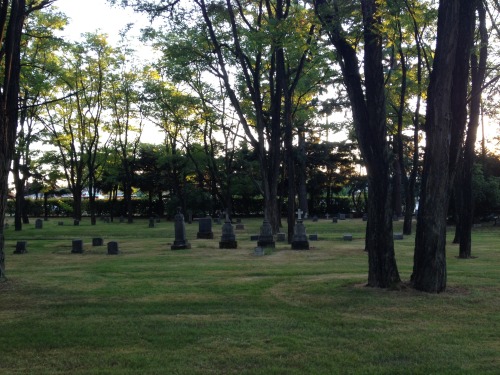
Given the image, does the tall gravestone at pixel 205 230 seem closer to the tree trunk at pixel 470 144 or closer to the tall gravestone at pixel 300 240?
the tall gravestone at pixel 300 240

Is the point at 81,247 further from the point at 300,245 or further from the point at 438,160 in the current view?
the point at 438,160

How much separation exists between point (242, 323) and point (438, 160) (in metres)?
4.68

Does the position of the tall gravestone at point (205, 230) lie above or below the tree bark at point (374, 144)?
below

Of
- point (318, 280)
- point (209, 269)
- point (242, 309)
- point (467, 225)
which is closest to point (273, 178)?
point (467, 225)

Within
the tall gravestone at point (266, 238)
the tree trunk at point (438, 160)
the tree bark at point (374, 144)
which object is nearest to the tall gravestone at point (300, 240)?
the tall gravestone at point (266, 238)

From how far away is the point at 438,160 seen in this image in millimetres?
9367

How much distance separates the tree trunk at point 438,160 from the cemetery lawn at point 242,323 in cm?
49

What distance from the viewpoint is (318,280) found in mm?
10969

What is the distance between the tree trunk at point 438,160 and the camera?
9.36 meters

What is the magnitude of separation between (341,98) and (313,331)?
2881 centimetres

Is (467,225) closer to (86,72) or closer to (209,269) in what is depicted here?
(209,269)

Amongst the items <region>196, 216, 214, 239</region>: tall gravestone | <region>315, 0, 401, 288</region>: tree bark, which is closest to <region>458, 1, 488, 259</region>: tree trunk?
<region>315, 0, 401, 288</region>: tree bark

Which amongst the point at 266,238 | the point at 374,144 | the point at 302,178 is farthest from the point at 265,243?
the point at 302,178

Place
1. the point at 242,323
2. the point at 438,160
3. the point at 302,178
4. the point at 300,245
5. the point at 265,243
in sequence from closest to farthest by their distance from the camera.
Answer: the point at 242,323 < the point at 438,160 < the point at 300,245 < the point at 265,243 < the point at 302,178
